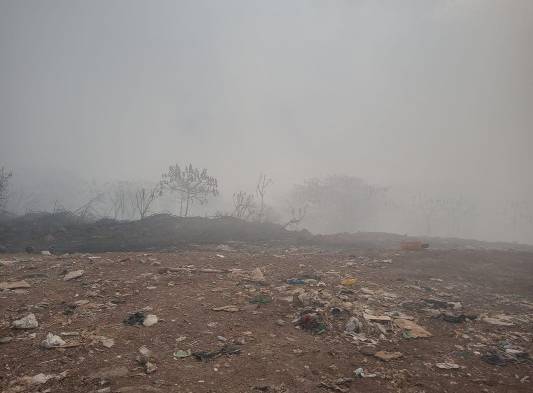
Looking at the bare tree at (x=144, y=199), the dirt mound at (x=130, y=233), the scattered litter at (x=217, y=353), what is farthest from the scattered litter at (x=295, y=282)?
the bare tree at (x=144, y=199)

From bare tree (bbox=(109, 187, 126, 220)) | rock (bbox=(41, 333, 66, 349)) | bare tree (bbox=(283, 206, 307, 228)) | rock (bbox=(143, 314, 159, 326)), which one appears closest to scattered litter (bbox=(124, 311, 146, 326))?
rock (bbox=(143, 314, 159, 326))

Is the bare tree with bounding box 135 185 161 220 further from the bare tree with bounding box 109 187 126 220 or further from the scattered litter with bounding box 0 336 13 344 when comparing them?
the scattered litter with bounding box 0 336 13 344

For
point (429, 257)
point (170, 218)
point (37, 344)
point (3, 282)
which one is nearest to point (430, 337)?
point (37, 344)

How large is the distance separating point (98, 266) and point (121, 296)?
2.12 m

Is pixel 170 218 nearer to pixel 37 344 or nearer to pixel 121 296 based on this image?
pixel 121 296

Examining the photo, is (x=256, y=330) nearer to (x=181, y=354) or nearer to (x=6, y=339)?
(x=181, y=354)

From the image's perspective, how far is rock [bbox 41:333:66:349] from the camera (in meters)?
3.84

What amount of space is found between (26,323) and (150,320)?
150 centimetres

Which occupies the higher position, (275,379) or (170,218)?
(170,218)

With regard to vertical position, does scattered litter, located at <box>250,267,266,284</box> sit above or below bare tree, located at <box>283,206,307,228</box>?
below

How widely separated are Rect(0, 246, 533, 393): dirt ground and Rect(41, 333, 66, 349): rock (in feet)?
0.15

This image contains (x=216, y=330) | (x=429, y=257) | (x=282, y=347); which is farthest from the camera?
(x=429, y=257)

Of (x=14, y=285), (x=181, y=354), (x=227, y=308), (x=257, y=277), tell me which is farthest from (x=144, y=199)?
(x=181, y=354)

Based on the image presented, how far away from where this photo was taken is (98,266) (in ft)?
23.9
